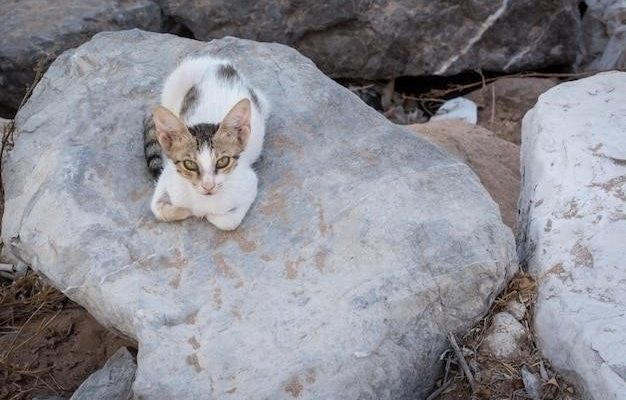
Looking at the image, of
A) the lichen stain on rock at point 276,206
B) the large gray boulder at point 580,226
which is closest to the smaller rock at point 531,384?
the large gray boulder at point 580,226

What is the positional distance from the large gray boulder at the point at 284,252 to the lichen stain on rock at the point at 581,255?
11.1 inches

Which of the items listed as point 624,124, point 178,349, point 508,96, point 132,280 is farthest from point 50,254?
point 508,96

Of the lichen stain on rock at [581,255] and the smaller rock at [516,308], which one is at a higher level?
the lichen stain on rock at [581,255]

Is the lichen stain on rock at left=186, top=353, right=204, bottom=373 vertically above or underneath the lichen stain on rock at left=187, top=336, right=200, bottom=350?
underneath

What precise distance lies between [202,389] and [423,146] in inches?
67.9

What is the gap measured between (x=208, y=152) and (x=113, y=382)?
48.4 inches

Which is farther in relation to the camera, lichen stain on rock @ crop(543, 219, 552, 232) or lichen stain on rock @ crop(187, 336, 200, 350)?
lichen stain on rock @ crop(543, 219, 552, 232)

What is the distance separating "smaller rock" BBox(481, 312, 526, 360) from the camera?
3629 millimetres

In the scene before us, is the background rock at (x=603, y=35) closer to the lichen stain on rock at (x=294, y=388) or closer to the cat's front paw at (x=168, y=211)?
the cat's front paw at (x=168, y=211)

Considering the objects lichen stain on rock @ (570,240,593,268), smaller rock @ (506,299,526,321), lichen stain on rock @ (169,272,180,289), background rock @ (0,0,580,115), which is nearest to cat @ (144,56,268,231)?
lichen stain on rock @ (169,272,180,289)

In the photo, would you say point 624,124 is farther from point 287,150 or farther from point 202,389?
point 202,389

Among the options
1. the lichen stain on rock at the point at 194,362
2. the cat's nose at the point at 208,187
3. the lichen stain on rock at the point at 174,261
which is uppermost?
the cat's nose at the point at 208,187

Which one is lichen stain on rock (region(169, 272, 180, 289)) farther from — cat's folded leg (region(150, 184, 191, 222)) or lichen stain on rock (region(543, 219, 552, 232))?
lichen stain on rock (region(543, 219, 552, 232))

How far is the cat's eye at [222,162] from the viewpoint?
3.69 m
